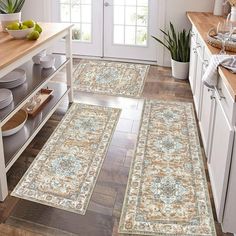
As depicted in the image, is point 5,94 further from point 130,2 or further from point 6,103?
point 130,2

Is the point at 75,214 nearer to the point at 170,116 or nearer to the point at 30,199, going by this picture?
the point at 30,199

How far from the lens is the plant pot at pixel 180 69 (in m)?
4.12

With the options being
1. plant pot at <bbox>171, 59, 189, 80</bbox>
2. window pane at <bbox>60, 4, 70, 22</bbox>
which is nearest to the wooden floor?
plant pot at <bbox>171, 59, 189, 80</bbox>

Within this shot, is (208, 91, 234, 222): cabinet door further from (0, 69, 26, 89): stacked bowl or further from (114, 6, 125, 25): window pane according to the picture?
(114, 6, 125, 25): window pane

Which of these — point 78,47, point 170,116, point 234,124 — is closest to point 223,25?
point 170,116

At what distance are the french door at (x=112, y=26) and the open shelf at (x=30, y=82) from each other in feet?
5.75

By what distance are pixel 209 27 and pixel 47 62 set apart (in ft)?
5.24

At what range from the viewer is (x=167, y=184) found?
225 centimetres

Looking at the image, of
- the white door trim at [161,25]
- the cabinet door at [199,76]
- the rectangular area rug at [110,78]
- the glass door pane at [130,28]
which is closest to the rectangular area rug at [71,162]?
the rectangular area rug at [110,78]

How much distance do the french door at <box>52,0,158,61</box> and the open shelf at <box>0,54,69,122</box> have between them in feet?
5.75

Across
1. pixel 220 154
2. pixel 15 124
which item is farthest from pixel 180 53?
pixel 220 154

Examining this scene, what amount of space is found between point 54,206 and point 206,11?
3.37 meters

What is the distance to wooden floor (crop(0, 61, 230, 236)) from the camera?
1874 millimetres

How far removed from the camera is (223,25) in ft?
9.02
